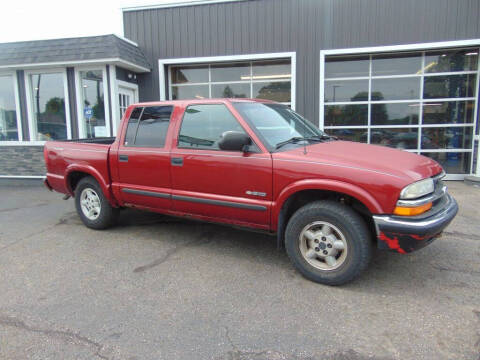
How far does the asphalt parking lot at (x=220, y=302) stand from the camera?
2602mm

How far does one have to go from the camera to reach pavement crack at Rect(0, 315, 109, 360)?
2.63 meters

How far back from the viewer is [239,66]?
10.5 meters

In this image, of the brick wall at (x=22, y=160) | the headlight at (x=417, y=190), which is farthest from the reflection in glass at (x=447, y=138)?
the brick wall at (x=22, y=160)

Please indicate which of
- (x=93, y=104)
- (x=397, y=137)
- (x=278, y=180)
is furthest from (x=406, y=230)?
(x=93, y=104)

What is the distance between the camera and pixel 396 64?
973 cm

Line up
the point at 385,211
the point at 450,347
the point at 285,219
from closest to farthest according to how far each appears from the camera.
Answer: the point at 450,347 → the point at 385,211 → the point at 285,219

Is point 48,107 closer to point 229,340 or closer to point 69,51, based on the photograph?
point 69,51

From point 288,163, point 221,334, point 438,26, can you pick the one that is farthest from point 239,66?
point 221,334

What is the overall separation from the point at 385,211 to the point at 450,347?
113 cm

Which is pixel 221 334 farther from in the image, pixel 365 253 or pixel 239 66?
pixel 239 66

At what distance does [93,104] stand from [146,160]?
6074 mm

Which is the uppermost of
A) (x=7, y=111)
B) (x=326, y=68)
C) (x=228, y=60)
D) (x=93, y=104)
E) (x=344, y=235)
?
(x=228, y=60)

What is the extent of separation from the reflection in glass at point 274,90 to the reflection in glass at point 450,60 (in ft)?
12.3

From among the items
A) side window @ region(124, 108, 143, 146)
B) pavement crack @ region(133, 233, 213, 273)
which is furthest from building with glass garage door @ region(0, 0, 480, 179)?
pavement crack @ region(133, 233, 213, 273)
